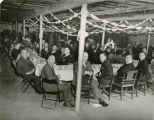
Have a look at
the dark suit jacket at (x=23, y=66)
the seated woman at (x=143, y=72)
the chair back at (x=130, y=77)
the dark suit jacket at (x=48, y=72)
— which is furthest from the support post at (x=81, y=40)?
the seated woman at (x=143, y=72)

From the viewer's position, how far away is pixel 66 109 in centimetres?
437

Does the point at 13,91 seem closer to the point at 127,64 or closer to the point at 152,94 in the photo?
the point at 127,64

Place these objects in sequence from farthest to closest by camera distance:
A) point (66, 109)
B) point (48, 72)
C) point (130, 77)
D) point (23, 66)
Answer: point (23, 66) < point (130, 77) < point (48, 72) < point (66, 109)

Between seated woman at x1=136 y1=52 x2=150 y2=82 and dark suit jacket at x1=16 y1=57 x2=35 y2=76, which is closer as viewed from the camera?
dark suit jacket at x1=16 y1=57 x2=35 y2=76

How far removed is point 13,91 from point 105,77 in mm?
2304

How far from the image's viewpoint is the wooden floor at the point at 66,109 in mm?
3988

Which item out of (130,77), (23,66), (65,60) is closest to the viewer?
(130,77)

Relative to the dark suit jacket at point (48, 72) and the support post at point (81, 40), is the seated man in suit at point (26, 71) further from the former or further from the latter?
the support post at point (81, 40)

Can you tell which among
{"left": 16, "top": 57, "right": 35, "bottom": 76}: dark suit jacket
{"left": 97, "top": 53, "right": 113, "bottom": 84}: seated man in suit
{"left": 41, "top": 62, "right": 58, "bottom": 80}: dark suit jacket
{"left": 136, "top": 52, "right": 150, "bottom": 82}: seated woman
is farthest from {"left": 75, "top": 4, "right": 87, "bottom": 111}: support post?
{"left": 136, "top": 52, "right": 150, "bottom": 82}: seated woman

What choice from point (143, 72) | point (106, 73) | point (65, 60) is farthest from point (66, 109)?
point (143, 72)

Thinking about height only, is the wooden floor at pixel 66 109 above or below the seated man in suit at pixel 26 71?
below

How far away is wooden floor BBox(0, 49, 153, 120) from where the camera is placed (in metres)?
3.99

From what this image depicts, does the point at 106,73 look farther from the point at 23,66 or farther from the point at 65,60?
the point at 23,66

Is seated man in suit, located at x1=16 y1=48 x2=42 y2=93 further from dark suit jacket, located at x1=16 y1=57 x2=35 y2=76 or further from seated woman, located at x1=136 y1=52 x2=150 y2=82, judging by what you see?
seated woman, located at x1=136 y1=52 x2=150 y2=82
